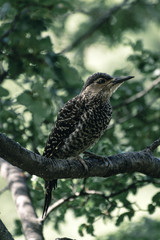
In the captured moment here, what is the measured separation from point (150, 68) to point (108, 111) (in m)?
0.82

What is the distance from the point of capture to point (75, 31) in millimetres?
6812

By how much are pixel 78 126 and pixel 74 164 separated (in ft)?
2.82

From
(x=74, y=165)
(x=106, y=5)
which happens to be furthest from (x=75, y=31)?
(x=74, y=165)

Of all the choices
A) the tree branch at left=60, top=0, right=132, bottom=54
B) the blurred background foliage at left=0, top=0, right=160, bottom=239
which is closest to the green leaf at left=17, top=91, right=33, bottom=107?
the blurred background foliage at left=0, top=0, right=160, bottom=239

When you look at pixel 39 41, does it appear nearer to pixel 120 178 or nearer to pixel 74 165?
pixel 74 165

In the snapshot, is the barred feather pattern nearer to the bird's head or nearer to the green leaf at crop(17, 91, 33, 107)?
the bird's head

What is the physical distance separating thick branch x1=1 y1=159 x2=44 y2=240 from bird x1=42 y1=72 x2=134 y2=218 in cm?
15

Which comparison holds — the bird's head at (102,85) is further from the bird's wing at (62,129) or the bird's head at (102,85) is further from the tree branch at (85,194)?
the tree branch at (85,194)

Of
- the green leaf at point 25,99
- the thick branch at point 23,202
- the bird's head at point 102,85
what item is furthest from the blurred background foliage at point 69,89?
the bird's head at point 102,85

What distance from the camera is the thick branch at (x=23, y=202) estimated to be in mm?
3920

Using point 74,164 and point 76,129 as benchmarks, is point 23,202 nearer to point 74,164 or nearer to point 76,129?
point 76,129

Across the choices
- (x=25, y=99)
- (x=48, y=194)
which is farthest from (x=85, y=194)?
(x=25, y=99)

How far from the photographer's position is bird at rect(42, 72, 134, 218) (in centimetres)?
414

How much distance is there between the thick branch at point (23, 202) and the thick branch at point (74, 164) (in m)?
0.80
